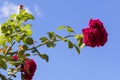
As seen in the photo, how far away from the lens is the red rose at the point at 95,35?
4.56 metres

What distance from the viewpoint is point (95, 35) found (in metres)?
4.58

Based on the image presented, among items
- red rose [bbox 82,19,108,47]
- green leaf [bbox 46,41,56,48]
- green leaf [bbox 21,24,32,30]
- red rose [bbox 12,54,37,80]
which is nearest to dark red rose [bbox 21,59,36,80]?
red rose [bbox 12,54,37,80]

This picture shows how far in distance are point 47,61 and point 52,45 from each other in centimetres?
23

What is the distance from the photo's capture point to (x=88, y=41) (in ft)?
14.9

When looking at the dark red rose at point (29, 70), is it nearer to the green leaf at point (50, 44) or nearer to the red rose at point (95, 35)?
the green leaf at point (50, 44)

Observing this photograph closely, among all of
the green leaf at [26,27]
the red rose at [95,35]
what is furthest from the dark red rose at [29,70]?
the red rose at [95,35]

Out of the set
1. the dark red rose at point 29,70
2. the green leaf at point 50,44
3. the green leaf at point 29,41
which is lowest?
the dark red rose at point 29,70

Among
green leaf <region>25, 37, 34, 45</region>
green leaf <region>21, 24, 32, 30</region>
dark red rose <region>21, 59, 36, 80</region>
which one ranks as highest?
green leaf <region>21, 24, 32, 30</region>

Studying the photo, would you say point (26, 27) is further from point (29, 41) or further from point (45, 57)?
point (45, 57)

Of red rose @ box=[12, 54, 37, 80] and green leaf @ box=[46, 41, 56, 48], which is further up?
green leaf @ box=[46, 41, 56, 48]

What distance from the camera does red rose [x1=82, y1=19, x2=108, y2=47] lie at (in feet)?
15.0

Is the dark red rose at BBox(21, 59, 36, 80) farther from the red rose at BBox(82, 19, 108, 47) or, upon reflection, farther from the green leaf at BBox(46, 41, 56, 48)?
the red rose at BBox(82, 19, 108, 47)

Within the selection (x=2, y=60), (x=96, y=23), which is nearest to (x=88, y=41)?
(x=96, y=23)

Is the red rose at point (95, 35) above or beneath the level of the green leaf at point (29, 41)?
above
